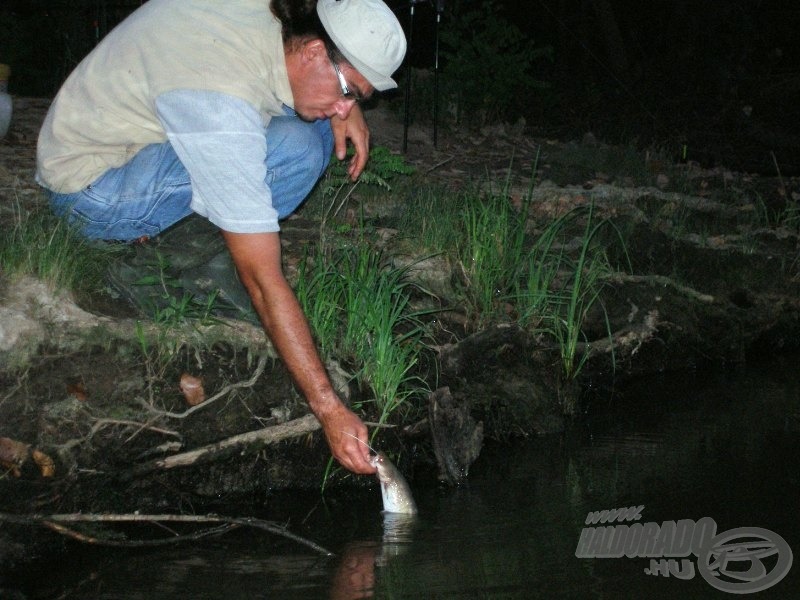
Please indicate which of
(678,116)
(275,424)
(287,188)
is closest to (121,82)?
(287,188)

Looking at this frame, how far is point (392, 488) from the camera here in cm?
302

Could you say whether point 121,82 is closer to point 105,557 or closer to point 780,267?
point 105,557

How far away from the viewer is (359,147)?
11.9ft

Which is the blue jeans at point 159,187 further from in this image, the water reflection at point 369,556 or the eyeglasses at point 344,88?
the water reflection at point 369,556

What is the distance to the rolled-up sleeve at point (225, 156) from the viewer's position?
253cm

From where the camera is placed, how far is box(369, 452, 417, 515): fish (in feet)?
9.75

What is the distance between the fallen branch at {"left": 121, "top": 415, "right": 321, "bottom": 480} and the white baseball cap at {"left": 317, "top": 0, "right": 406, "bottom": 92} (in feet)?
4.01

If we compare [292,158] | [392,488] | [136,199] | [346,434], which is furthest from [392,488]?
[136,199]

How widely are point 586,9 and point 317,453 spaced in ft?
31.6

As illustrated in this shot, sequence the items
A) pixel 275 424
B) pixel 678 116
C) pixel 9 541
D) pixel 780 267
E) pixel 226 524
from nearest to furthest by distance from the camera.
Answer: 1. pixel 9 541
2. pixel 226 524
3. pixel 275 424
4. pixel 780 267
5. pixel 678 116

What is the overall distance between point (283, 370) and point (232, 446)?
364 mm

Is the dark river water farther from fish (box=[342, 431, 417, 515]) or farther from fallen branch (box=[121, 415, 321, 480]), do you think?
fallen branch (box=[121, 415, 321, 480])

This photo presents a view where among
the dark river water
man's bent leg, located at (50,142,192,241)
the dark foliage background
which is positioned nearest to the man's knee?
man's bent leg, located at (50,142,192,241)

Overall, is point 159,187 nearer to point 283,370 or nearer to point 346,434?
point 283,370
